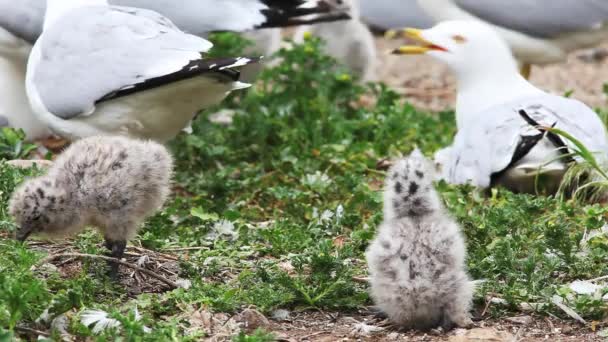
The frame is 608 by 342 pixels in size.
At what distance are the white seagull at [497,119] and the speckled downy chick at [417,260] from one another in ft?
4.66

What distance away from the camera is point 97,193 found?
409cm

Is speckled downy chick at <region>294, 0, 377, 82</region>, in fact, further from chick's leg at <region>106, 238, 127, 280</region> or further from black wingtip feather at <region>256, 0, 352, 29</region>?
chick's leg at <region>106, 238, 127, 280</region>

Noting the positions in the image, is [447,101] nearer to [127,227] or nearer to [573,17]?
[573,17]

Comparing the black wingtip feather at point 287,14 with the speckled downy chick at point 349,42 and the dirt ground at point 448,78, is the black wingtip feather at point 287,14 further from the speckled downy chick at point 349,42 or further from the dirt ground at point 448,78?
the dirt ground at point 448,78

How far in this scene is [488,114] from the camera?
5.73 meters

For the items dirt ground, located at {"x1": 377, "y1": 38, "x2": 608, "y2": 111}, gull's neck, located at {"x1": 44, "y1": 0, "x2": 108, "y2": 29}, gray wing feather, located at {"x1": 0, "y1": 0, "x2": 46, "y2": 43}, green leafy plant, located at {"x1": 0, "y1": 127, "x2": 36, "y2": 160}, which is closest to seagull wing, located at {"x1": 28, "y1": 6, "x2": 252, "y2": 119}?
gull's neck, located at {"x1": 44, "y1": 0, "x2": 108, "y2": 29}

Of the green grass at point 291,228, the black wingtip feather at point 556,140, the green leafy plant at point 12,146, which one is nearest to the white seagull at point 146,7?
the green grass at point 291,228

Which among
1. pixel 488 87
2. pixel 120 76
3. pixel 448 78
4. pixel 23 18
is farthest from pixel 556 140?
pixel 448 78

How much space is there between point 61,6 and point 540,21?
326 centimetres

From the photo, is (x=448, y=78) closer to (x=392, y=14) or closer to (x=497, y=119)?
(x=392, y=14)

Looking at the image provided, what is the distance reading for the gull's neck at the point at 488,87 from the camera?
610 centimetres

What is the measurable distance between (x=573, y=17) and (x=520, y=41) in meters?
0.37

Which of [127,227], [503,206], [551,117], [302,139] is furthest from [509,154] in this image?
[127,227]

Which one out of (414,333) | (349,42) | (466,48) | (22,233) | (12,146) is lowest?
(349,42)
